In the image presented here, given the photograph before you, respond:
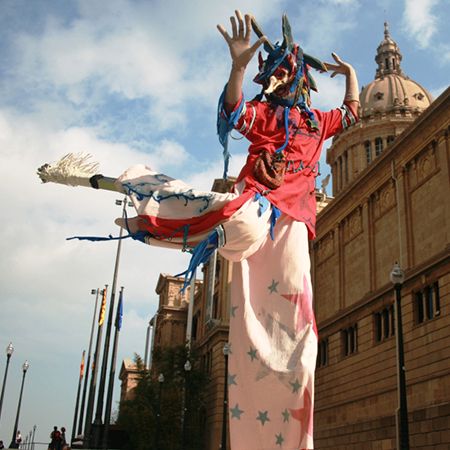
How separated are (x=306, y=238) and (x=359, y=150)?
53.5 meters

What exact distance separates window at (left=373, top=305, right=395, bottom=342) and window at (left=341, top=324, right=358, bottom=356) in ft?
Answer: 6.94

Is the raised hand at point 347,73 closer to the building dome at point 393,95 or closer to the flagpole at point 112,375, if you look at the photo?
the flagpole at point 112,375

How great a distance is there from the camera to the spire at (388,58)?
2653 inches

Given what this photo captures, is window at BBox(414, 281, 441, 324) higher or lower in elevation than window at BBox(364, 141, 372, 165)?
lower

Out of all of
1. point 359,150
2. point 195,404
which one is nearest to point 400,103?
point 359,150

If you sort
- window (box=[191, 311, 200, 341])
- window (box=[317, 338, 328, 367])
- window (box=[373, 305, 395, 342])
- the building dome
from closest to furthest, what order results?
window (box=[373, 305, 395, 342]), window (box=[317, 338, 328, 367]), window (box=[191, 311, 200, 341]), the building dome

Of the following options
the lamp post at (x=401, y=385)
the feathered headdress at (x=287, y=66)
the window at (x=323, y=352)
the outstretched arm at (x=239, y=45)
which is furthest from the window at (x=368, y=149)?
the outstretched arm at (x=239, y=45)

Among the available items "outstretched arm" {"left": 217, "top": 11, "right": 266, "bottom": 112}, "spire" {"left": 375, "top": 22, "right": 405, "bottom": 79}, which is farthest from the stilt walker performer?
"spire" {"left": 375, "top": 22, "right": 405, "bottom": 79}

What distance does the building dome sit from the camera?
190 ft

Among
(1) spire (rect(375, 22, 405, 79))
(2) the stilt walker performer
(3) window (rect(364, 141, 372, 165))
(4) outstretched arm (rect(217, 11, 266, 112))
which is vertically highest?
(1) spire (rect(375, 22, 405, 79))

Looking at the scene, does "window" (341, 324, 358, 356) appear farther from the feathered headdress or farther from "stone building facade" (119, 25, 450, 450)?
the feathered headdress

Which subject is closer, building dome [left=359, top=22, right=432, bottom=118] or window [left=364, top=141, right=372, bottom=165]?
window [left=364, top=141, right=372, bottom=165]

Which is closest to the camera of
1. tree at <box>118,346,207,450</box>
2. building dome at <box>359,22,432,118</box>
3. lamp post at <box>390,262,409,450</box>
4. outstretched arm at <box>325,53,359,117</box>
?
outstretched arm at <box>325,53,359,117</box>

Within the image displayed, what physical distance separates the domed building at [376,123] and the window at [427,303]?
30303 millimetres
